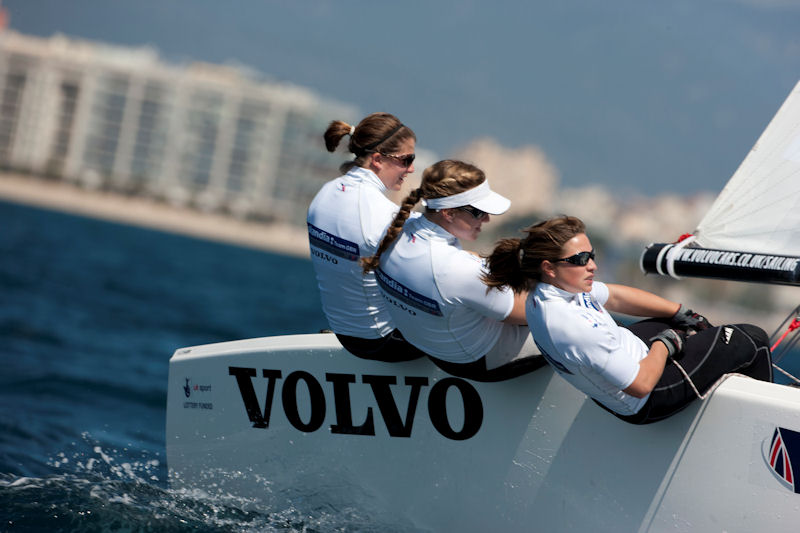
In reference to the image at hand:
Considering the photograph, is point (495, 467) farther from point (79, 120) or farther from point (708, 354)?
point (79, 120)

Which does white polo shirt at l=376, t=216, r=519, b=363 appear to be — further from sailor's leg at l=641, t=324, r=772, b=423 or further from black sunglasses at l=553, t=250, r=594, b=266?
sailor's leg at l=641, t=324, r=772, b=423

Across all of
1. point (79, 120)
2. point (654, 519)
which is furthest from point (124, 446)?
point (79, 120)

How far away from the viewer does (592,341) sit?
2.04 meters

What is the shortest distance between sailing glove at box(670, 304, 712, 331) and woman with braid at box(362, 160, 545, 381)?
0.39 m

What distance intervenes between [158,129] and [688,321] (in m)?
92.7

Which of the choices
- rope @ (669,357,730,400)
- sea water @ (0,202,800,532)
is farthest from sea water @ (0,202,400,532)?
rope @ (669,357,730,400)

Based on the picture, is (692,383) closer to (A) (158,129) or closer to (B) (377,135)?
(B) (377,135)

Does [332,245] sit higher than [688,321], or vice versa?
[688,321]

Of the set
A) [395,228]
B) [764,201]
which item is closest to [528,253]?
[395,228]

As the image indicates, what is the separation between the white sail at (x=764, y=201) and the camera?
2.70 m

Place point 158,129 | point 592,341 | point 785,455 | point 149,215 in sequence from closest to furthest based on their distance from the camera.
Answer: point 592,341 → point 785,455 → point 149,215 → point 158,129

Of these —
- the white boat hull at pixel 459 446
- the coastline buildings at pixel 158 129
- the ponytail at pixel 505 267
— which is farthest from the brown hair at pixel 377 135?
the coastline buildings at pixel 158 129

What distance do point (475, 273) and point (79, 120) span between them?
9079 centimetres

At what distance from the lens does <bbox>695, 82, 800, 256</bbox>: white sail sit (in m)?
2.70
